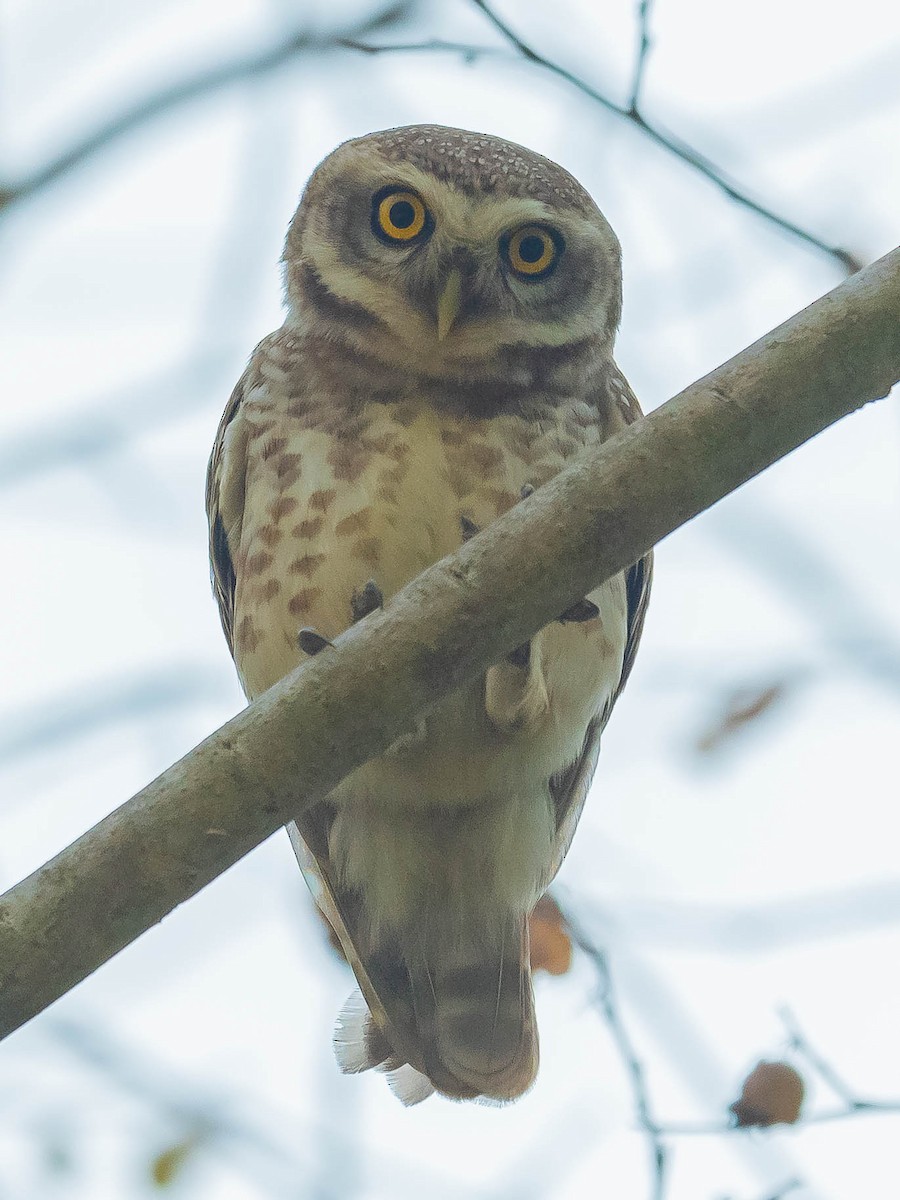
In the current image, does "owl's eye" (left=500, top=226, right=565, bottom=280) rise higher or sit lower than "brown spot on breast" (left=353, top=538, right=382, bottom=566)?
higher

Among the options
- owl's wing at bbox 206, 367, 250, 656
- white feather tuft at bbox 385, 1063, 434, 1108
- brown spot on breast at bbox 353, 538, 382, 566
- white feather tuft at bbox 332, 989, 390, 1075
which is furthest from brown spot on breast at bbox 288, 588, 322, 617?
white feather tuft at bbox 385, 1063, 434, 1108

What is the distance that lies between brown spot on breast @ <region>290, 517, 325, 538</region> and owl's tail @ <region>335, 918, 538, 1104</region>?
1.15 m

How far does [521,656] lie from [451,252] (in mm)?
1190

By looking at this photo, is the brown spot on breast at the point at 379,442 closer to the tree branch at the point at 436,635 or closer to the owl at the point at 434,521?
the owl at the point at 434,521

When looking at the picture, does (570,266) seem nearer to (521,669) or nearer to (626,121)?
(626,121)

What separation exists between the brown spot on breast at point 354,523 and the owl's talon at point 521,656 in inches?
20.0

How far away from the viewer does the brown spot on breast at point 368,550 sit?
3.29 meters

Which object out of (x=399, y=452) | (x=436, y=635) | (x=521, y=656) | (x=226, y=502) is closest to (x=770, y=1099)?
(x=521, y=656)

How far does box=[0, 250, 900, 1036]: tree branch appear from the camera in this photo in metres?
2.04

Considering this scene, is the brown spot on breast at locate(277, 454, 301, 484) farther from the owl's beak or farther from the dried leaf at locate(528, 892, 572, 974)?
the dried leaf at locate(528, 892, 572, 974)

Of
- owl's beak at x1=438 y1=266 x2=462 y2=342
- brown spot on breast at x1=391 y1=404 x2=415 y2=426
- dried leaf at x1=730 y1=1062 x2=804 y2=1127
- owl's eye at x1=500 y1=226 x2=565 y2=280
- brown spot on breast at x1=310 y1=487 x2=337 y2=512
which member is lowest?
dried leaf at x1=730 y1=1062 x2=804 y2=1127

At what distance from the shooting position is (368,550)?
10.8 ft

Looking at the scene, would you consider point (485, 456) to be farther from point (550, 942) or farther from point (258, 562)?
point (550, 942)

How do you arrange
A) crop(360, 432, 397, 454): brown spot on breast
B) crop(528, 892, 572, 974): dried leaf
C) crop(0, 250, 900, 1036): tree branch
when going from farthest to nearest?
crop(528, 892, 572, 974): dried leaf < crop(360, 432, 397, 454): brown spot on breast < crop(0, 250, 900, 1036): tree branch
